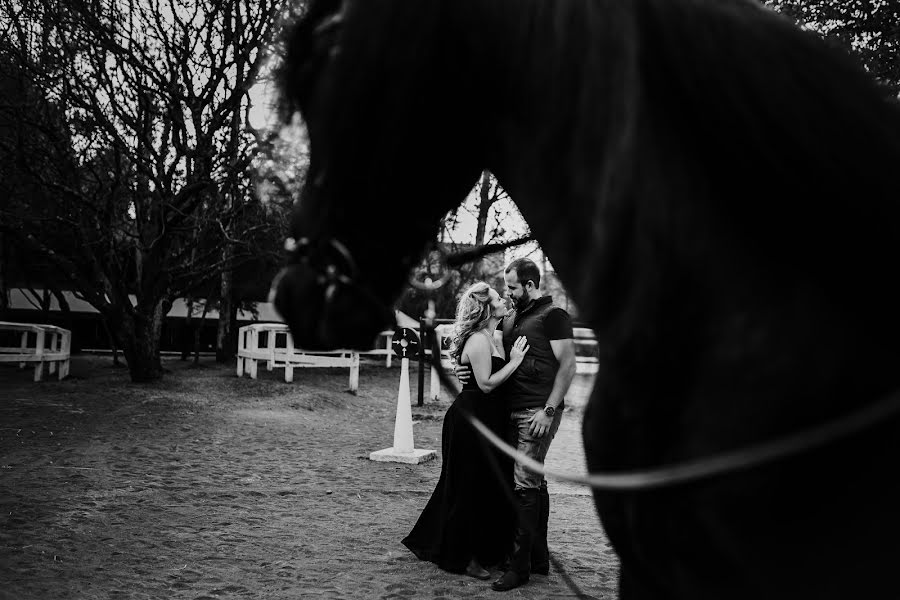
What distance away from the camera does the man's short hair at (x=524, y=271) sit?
207 inches

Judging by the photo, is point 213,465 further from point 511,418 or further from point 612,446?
point 612,446

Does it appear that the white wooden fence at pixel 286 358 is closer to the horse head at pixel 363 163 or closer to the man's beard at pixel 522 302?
the man's beard at pixel 522 302

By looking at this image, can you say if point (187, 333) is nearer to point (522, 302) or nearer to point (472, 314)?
point (472, 314)

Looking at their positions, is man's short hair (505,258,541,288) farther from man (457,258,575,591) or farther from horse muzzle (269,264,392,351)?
horse muzzle (269,264,392,351)

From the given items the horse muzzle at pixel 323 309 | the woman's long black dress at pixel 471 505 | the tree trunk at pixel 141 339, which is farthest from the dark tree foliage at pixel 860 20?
the tree trunk at pixel 141 339

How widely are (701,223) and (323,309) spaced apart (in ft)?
2.58

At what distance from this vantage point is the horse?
45.5 inches

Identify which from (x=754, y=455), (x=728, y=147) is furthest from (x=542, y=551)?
(x=728, y=147)

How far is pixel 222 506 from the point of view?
6.44 metres

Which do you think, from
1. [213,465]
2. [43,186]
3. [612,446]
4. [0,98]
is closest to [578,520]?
[213,465]

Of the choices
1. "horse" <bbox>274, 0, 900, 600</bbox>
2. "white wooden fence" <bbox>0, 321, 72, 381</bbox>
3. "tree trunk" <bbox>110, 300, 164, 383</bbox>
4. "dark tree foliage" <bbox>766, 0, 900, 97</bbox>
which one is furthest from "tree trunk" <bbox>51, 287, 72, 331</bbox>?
"horse" <bbox>274, 0, 900, 600</bbox>

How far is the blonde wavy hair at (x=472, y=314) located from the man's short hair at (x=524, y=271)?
1.33ft

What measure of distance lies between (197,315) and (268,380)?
29.6 feet

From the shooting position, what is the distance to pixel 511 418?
5.36 meters
